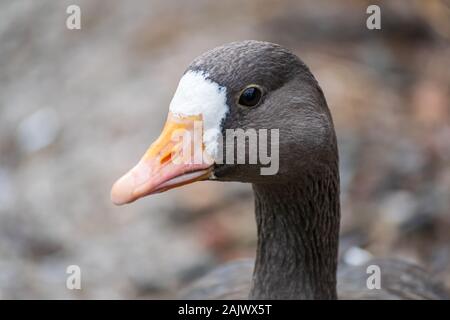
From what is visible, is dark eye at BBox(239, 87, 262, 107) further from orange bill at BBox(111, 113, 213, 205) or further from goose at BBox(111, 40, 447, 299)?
orange bill at BBox(111, 113, 213, 205)

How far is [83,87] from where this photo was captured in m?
7.46

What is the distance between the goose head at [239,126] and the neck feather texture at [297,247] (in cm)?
24

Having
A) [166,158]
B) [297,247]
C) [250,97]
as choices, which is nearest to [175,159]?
[166,158]

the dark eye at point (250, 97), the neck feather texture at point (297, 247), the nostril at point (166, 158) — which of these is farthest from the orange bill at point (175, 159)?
the neck feather texture at point (297, 247)

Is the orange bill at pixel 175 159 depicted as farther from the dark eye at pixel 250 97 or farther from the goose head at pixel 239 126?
the dark eye at pixel 250 97

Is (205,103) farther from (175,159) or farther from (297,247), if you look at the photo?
(297,247)

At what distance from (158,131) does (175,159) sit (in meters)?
3.34

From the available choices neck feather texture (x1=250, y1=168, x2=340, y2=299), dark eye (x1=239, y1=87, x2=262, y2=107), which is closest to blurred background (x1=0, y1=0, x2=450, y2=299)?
neck feather texture (x1=250, y1=168, x2=340, y2=299)

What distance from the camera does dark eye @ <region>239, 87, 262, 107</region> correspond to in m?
3.58

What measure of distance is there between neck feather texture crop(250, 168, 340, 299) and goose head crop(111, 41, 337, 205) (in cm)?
24

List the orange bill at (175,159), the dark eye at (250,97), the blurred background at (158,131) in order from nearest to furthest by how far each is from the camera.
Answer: the orange bill at (175,159)
the dark eye at (250,97)
the blurred background at (158,131)

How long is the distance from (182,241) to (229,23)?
2.10 meters

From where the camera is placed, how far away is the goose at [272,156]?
11.4 ft

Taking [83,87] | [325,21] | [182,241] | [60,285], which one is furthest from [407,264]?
[83,87]
